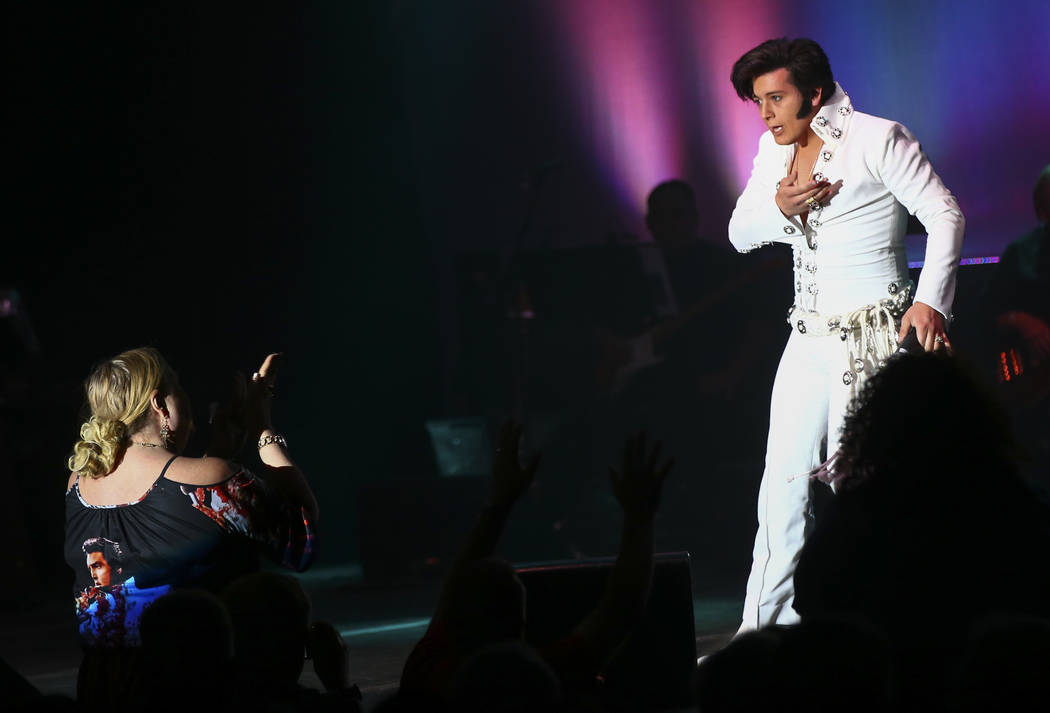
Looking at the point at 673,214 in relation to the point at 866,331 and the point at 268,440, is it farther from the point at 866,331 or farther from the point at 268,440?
the point at 268,440

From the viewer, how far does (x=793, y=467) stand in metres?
3.50

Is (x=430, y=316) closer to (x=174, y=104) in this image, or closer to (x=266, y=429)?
(x=174, y=104)

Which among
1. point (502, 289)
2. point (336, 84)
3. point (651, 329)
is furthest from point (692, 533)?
point (336, 84)

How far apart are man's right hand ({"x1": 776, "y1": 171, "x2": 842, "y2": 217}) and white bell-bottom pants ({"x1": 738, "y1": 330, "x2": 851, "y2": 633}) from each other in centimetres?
36

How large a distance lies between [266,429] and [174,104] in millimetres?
4553

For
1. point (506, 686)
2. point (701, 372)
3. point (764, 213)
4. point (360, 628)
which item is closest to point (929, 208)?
point (764, 213)

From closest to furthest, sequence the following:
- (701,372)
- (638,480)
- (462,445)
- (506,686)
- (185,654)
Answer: (506,686)
(185,654)
(638,480)
(701,372)
(462,445)

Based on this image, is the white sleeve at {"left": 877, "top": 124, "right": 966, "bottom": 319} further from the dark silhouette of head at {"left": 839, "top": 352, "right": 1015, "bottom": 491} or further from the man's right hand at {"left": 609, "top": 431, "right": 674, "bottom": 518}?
the man's right hand at {"left": 609, "top": 431, "right": 674, "bottom": 518}

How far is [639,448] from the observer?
6.95 feet

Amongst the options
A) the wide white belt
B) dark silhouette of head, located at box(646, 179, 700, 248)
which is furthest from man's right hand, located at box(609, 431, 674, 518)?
dark silhouette of head, located at box(646, 179, 700, 248)

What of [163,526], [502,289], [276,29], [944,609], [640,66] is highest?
[276,29]

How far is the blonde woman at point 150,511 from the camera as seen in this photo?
8.88 feet

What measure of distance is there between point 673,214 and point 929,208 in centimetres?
340

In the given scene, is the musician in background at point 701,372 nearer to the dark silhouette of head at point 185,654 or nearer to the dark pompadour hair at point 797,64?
the dark pompadour hair at point 797,64
